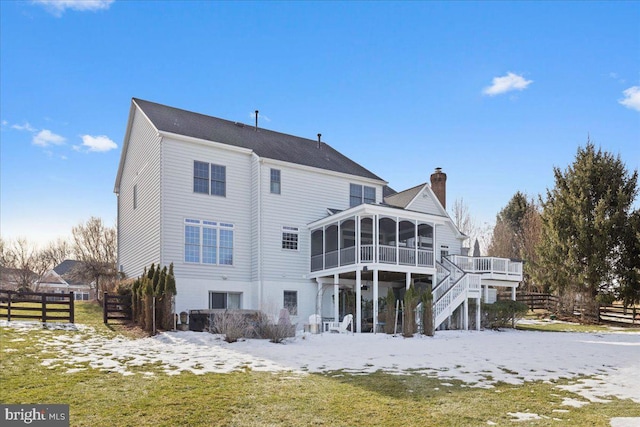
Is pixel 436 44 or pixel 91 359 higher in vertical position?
pixel 436 44

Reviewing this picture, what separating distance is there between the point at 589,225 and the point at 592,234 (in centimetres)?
58

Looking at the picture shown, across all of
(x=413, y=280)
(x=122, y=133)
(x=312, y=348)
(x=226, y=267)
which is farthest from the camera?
(x=122, y=133)

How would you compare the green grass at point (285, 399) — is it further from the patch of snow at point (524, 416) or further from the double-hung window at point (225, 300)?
the double-hung window at point (225, 300)

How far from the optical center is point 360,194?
89.6ft

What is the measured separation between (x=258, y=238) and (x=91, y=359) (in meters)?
11.5

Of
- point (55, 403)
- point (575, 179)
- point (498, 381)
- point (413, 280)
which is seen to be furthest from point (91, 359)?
point (575, 179)

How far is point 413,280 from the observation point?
86.0ft

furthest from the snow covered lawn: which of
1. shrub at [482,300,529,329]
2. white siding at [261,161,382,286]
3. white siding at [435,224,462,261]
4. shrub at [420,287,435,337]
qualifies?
white siding at [435,224,462,261]

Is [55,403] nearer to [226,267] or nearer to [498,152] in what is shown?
[226,267]

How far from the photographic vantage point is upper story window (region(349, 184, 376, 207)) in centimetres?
2700

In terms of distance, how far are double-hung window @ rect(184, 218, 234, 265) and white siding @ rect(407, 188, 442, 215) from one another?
9.80 m

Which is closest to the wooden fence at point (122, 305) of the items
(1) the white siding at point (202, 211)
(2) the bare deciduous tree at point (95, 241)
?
(1) the white siding at point (202, 211)

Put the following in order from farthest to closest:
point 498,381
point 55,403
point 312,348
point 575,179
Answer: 1. point 575,179
2. point 312,348
3. point 498,381
4. point 55,403

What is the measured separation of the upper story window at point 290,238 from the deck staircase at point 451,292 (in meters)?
6.61
